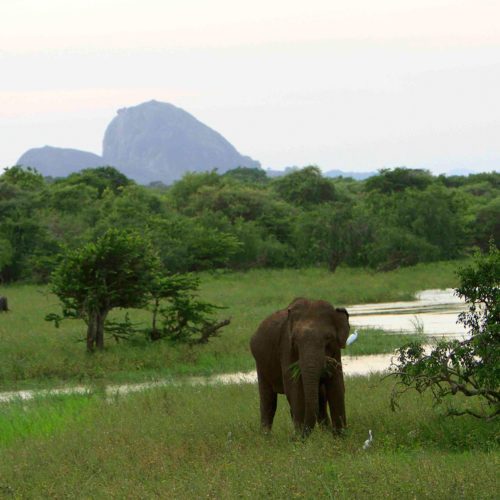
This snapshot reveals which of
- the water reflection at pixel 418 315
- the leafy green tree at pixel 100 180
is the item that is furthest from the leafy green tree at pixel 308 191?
the water reflection at pixel 418 315

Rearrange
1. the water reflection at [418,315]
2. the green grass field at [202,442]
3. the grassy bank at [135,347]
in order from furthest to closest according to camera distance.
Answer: the water reflection at [418,315], the grassy bank at [135,347], the green grass field at [202,442]

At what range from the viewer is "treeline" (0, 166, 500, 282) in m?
47.9

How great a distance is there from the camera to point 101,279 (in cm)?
1917

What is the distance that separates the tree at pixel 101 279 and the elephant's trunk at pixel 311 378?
11027mm

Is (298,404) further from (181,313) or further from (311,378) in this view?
(181,313)

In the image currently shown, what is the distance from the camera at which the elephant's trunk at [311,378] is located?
8529 millimetres

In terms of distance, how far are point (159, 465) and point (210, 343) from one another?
11156mm

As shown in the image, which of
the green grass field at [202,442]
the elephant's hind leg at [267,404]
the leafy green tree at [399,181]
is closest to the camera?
the green grass field at [202,442]

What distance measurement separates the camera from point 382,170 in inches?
2872

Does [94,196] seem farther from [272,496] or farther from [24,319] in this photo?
[272,496]

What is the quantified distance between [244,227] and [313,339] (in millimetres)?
47630

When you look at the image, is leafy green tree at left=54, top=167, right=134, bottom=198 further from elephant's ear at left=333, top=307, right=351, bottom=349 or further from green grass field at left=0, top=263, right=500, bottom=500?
elephant's ear at left=333, top=307, right=351, bottom=349

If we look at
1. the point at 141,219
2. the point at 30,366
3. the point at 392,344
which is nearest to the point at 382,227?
the point at 141,219

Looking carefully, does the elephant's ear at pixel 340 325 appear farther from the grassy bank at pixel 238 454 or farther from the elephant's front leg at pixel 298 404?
the grassy bank at pixel 238 454
